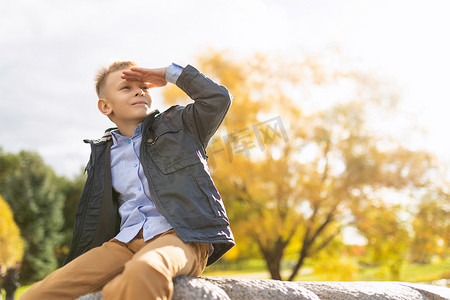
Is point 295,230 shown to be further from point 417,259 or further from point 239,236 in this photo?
point 417,259

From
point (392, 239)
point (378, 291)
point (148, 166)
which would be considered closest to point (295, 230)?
point (392, 239)

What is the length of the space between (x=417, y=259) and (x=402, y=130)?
3.76 meters

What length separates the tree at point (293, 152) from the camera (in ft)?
39.2

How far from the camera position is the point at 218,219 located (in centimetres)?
223

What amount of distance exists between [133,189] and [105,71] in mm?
869

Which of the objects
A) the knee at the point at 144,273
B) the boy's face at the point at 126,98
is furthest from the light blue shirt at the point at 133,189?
the knee at the point at 144,273

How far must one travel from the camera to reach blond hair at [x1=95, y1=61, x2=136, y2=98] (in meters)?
2.74

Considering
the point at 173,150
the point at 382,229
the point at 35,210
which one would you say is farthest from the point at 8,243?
the point at 173,150

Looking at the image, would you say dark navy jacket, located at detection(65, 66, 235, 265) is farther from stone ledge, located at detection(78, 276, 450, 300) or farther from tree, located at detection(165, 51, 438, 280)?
tree, located at detection(165, 51, 438, 280)

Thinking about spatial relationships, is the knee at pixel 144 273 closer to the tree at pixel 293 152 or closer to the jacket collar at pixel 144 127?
the jacket collar at pixel 144 127

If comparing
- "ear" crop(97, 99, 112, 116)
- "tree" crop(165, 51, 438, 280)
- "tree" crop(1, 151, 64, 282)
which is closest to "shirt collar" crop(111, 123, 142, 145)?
"ear" crop(97, 99, 112, 116)

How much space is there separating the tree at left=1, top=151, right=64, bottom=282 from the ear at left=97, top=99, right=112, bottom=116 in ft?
59.7

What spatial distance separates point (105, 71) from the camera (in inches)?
110

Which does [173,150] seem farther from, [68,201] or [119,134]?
[68,201]
